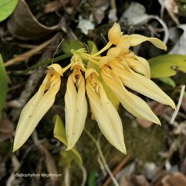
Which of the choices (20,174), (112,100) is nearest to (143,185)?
(20,174)

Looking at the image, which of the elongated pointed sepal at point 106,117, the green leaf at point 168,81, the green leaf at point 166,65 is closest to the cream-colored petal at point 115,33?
the elongated pointed sepal at point 106,117

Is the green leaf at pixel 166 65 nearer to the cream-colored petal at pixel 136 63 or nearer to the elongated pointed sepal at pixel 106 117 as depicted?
the cream-colored petal at pixel 136 63

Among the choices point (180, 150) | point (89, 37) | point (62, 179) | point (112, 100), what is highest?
point (112, 100)

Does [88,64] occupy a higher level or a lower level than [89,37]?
higher

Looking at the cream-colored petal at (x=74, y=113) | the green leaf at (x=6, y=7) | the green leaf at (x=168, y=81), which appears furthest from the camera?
the green leaf at (x=168, y=81)

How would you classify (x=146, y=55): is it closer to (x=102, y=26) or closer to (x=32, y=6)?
(x=102, y=26)

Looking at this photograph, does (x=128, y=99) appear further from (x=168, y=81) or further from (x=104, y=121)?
(x=168, y=81)
